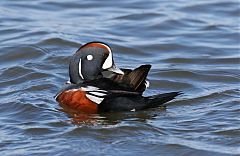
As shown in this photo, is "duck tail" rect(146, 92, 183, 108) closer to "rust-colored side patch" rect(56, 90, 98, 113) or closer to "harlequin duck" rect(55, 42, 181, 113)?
"harlequin duck" rect(55, 42, 181, 113)

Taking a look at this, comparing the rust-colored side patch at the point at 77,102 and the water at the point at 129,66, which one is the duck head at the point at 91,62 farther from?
the water at the point at 129,66

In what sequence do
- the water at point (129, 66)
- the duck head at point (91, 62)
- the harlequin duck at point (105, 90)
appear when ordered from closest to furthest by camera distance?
the water at point (129, 66), the harlequin duck at point (105, 90), the duck head at point (91, 62)

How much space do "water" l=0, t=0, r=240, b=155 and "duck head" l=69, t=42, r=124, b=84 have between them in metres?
0.53

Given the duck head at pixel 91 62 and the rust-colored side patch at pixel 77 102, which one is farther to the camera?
the duck head at pixel 91 62

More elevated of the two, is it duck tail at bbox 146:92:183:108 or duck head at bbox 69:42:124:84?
duck head at bbox 69:42:124:84

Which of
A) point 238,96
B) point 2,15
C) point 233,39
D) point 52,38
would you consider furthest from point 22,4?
point 238,96

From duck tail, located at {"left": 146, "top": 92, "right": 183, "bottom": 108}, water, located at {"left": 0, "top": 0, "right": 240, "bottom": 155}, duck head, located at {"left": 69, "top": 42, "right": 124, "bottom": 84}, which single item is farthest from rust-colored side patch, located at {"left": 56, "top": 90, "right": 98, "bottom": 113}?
duck tail, located at {"left": 146, "top": 92, "right": 183, "bottom": 108}

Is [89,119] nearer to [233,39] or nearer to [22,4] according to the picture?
[233,39]

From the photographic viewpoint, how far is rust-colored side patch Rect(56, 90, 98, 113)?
11016 millimetres

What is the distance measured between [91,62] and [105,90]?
0.84 meters

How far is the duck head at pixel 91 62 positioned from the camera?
11.4 metres

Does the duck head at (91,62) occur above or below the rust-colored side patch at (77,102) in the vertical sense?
above

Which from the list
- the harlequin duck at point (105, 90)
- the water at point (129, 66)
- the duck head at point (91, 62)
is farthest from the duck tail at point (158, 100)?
the duck head at point (91, 62)

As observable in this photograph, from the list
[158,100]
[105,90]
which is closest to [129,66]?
[158,100]
